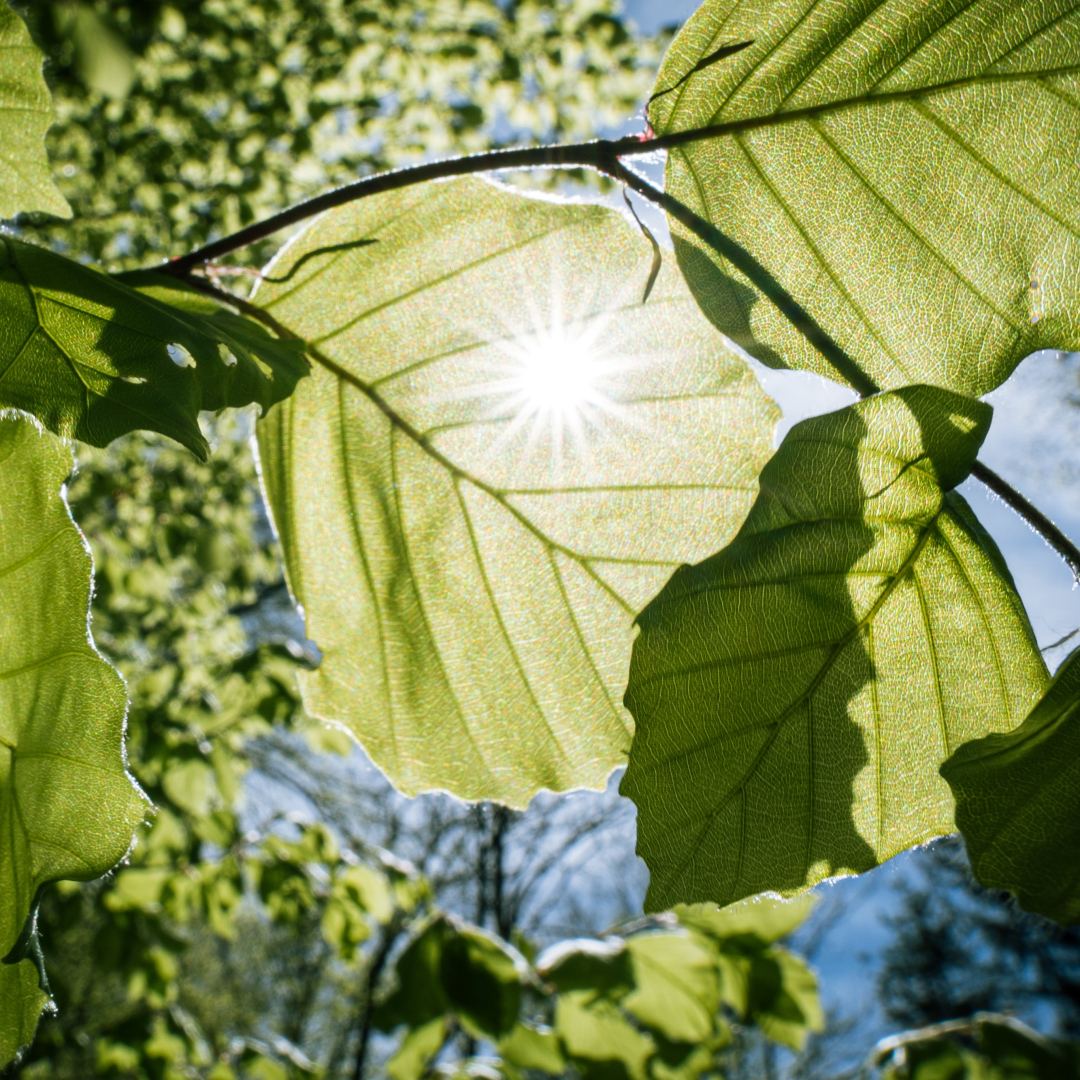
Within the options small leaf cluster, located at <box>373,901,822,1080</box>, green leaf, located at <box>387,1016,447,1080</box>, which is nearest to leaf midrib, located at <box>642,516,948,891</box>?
small leaf cluster, located at <box>373,901,822,1080</box>

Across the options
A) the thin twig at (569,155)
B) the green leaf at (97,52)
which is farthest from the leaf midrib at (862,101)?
the green leaf at (97,52)

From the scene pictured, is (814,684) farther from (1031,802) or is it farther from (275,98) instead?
(275,98)

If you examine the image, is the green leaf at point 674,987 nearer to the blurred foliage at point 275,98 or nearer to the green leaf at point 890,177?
the green leaf at point 890,177

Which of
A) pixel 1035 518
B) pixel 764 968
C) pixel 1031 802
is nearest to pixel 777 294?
pixel 1035 518

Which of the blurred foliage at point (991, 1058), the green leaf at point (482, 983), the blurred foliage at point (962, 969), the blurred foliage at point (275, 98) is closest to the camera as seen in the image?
the green leaf at point (482, 983)

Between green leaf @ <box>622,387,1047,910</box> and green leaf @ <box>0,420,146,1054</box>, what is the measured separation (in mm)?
257

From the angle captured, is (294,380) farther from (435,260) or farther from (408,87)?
(408,87)

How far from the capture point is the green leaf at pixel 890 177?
42 centimetres

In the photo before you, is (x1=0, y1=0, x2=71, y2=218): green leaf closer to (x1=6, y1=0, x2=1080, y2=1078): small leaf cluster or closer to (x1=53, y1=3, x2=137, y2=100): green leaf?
(x1=6, y1=0, x2=1080, y2=1078): small leaf cluster

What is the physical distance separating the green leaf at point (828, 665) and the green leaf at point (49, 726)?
257 millimetres

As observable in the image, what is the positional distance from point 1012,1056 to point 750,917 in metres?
0.68

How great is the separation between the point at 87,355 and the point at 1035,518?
0.54m

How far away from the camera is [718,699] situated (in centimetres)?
45

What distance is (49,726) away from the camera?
0.39 m
